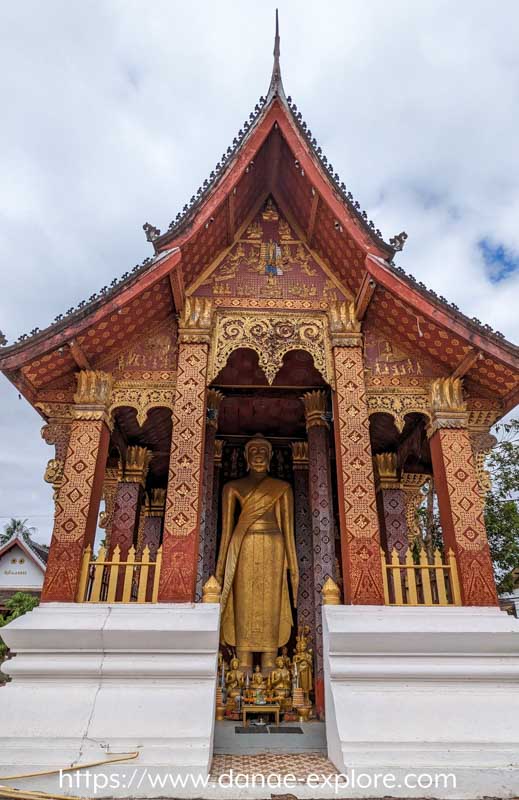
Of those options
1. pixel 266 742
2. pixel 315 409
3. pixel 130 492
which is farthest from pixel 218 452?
pixel 266 742

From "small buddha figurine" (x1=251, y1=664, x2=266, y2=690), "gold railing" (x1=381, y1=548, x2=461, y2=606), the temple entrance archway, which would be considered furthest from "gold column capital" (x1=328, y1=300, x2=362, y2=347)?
"small buddha figurine" (x1=251, y1=664, x2=266, y2=690)

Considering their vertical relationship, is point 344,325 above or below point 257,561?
above

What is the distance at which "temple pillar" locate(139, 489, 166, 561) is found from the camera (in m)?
10.4

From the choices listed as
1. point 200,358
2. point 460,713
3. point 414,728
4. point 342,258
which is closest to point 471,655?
point 460,713

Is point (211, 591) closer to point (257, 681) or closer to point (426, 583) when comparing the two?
point (257, 681)

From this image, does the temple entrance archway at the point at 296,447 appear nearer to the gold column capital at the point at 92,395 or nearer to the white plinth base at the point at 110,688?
the gold column capital at the point at 92,395

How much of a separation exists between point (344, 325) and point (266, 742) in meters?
4.80

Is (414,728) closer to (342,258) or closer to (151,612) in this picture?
(151,612)

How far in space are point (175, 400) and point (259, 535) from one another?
2904mm

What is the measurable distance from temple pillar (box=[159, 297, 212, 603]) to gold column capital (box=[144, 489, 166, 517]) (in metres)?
4.80

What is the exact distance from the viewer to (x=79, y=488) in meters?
5.91

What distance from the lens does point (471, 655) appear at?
195 inches

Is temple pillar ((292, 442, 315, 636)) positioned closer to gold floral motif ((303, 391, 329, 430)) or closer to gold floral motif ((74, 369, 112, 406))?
gold floral motif ((303, 391, 329, 430))

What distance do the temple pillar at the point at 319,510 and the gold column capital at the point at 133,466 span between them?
3.02 metres
